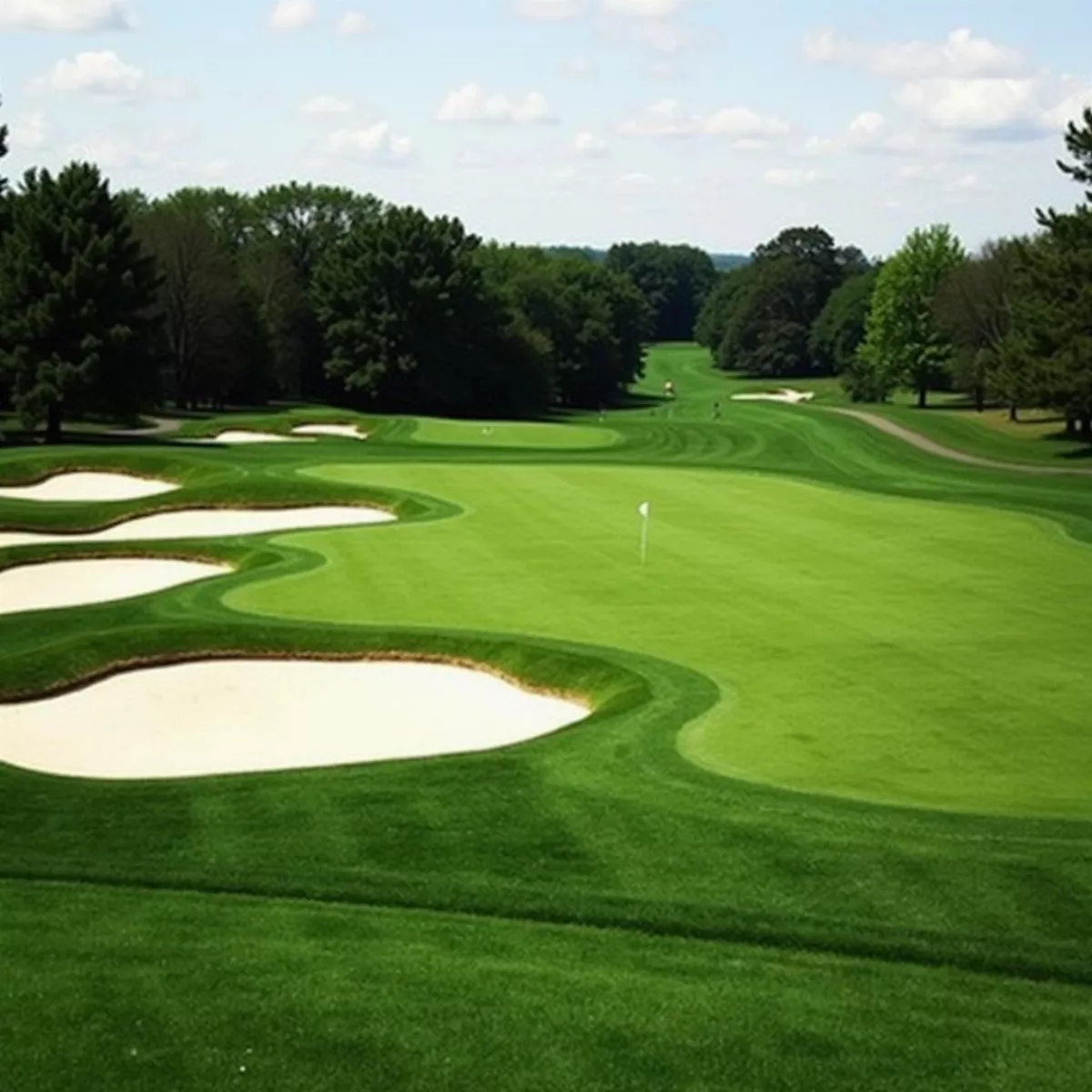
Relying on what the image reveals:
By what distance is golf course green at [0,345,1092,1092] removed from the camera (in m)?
9.90

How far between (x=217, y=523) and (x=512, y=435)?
102ft

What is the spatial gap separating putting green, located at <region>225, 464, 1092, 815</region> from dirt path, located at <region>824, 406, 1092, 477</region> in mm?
22076

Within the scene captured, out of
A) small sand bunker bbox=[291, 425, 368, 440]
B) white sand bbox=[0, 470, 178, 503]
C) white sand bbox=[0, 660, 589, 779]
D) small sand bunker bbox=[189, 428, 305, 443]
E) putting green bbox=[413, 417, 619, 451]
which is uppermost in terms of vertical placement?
putting green bbox=[413, 417, 619, 451]

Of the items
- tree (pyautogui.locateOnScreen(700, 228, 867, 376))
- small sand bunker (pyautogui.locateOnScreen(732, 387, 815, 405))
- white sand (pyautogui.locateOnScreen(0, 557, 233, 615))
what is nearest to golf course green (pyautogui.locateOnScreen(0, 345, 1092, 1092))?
white sand (pyautogui.locateOnScreen(0, 557, 233, 615))

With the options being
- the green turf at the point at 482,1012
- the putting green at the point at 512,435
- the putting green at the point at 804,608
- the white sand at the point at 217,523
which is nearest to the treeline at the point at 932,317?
the putting green at the point at 512,435

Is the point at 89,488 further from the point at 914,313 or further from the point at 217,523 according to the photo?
the point at 914,313

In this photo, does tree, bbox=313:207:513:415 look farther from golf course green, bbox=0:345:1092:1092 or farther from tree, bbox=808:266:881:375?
golf course green, bbox=0:345:1092:1092

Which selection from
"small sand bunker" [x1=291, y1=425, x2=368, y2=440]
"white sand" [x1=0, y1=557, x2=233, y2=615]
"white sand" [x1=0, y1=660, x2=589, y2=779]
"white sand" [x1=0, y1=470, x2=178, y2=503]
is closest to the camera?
"white sand" [x1=0, y1=660, x2=589, y2=779]

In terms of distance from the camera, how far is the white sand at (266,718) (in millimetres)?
19625

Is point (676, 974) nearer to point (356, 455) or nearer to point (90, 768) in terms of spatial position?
point (90, 768)

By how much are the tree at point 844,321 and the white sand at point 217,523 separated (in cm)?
10043

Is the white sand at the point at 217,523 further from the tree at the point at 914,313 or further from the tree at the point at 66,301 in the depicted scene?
the tree at the point at 914,313

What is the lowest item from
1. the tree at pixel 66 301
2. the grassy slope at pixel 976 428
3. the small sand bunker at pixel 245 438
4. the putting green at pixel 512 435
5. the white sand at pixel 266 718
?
the white sand at pixel 266 718

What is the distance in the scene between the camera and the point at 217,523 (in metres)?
41.0
